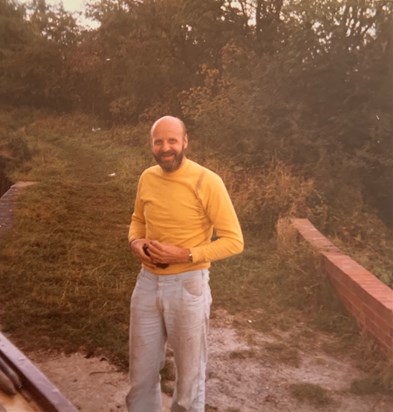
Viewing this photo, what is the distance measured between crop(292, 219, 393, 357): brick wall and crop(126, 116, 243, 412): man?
5.26ft

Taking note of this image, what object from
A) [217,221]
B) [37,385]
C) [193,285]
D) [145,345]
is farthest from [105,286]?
[37,385]

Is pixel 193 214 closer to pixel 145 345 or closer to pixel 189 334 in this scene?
pixel 189 334

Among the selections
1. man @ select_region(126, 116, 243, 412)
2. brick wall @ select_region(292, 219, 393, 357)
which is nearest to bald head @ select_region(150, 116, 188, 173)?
man @ select_region(126, 116, 243, 412)

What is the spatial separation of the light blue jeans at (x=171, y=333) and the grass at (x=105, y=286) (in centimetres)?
99

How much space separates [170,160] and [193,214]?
0.27 m

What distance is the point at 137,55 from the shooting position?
13.7m

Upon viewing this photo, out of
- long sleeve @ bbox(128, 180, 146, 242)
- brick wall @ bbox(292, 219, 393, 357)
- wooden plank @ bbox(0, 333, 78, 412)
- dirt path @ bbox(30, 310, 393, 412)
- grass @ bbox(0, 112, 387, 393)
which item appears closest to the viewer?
wooden plank @ bbox(0, 333, 78, 412)

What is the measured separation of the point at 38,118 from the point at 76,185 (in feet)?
33.2

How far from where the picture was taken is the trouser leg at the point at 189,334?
2.38 m

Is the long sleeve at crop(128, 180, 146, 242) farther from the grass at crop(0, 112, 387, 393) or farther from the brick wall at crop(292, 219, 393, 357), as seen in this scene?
the brick wall at crop(292, 219, 393, 357)

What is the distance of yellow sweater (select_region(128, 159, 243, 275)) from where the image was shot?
2.35 m

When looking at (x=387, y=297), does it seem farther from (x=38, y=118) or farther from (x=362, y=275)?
(x=38, y=118)

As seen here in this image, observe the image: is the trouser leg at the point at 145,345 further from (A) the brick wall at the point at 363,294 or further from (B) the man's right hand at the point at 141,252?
(A) the brick wall at the point at 363,294

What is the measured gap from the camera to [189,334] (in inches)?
95.4
